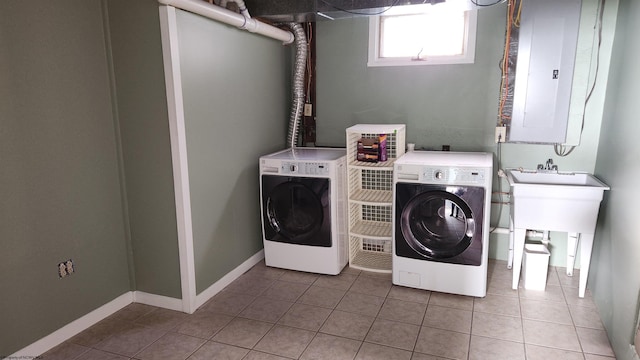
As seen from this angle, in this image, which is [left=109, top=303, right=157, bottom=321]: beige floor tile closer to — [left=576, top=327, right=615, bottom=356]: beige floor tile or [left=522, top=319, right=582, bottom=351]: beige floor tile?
Answer: [left=522, top=319, right=582, bottom=351]: beige floor tile

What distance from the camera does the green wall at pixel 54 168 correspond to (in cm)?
211

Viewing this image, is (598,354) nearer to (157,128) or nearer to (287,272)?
(287,272)

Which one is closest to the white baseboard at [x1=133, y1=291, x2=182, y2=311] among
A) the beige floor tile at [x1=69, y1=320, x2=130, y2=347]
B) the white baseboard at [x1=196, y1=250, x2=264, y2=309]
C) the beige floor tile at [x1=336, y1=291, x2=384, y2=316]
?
the white baseboard at [x1=196, y1=250, x2=264, y2=309]

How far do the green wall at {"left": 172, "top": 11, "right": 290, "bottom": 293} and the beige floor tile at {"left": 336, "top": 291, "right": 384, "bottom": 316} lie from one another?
0.95 metres

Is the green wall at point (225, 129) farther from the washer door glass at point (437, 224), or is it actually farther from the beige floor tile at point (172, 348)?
the washer door glass at point (437, 224)

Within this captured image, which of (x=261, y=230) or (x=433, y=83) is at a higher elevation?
(x=433, y=83)

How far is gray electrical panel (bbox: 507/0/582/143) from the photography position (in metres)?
3.17

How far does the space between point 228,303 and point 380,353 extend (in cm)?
117

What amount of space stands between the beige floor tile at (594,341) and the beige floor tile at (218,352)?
1972 millimetres

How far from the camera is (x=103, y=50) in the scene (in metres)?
2.60

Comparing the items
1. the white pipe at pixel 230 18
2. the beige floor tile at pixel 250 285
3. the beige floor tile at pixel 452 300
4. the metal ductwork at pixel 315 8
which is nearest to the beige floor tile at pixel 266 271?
the beige floor tile at pixel 250 285

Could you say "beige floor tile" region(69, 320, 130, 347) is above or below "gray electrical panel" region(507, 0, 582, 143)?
below

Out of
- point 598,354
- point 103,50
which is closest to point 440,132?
point 598,354

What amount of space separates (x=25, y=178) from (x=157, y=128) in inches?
29.8
